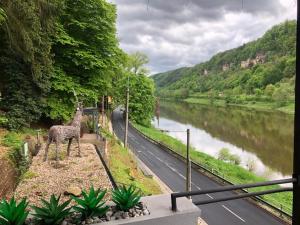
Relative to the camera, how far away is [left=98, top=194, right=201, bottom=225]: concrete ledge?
8.54 ft

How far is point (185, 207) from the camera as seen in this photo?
9.50 ft

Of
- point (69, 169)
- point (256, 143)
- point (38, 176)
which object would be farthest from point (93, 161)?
point (256, 143)

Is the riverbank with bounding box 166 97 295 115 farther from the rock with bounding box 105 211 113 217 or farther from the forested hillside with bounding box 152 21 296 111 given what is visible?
the rock with bounding box 105 211 113 217

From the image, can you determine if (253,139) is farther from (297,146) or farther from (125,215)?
(125,215)

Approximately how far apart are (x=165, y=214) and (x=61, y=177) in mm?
7477

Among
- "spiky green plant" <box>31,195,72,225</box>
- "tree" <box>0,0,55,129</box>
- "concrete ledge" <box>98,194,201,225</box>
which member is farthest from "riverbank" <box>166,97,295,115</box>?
"spiky green plant" <box>31,195,72,225</box>

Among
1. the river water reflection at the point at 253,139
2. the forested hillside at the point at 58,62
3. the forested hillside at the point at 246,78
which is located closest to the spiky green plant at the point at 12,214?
the forested hillside at the point at 58,62

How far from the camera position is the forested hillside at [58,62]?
16062mm

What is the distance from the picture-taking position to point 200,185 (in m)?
23.4

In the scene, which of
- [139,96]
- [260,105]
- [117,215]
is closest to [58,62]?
[117,215]

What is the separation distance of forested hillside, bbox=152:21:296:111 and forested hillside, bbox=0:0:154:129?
22702 mm

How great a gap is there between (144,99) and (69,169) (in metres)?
38.4

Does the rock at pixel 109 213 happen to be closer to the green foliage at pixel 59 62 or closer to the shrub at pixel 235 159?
the green foliage at pixel 59 62

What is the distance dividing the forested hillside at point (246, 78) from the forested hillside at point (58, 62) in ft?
74.5
